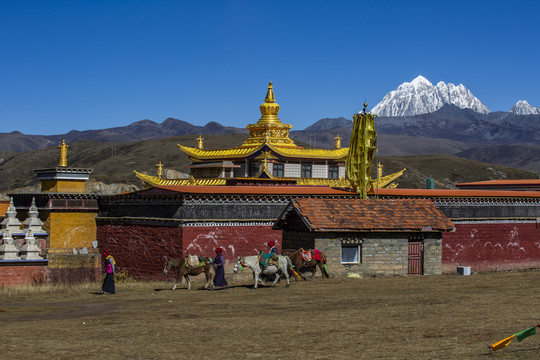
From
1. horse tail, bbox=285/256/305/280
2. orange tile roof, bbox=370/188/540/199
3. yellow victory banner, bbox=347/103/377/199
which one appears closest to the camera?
horse tail, bbox=285/256/305/280

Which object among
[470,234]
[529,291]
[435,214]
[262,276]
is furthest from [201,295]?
[470,234]

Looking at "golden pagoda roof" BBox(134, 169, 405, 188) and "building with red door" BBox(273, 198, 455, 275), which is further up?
"golden pagoda roof" BBox(134, 169, 405, 188)

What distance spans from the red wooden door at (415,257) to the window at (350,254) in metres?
2.53

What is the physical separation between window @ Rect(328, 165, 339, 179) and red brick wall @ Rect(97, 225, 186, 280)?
634 inches

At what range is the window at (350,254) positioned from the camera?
31.0m

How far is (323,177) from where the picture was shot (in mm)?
51562

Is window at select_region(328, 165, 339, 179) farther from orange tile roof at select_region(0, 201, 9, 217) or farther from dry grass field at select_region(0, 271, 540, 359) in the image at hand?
dry grass field at select_region(0, 271, 540, 359)

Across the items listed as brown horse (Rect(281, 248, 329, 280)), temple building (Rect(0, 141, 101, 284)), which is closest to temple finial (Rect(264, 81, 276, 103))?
temple building (Rect(0, 141, 101, 284))

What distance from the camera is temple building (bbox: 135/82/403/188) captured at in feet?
162

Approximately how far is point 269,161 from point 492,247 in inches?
579

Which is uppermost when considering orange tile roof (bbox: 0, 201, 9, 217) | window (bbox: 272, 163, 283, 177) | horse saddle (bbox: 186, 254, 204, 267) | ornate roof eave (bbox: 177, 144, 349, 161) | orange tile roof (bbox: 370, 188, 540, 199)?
ornate roof eave (bbox: 177, 144, 349, 161)

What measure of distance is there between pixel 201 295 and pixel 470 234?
64.2 ft

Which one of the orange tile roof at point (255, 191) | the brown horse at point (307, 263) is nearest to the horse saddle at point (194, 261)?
the brown horse at point (307, 263)

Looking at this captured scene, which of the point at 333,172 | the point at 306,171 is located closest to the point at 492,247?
the point at 333,172
